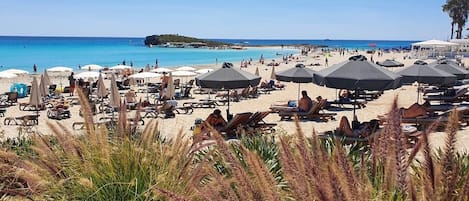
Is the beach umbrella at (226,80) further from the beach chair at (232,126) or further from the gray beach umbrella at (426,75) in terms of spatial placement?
the gray beach umbrella at (426,75)

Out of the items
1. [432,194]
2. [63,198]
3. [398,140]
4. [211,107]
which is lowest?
[211,107]

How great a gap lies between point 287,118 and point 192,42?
10558cm

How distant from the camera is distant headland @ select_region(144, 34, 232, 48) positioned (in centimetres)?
11219

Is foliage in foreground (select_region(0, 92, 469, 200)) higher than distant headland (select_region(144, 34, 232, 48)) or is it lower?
higher

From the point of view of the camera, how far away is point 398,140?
158 centimetres

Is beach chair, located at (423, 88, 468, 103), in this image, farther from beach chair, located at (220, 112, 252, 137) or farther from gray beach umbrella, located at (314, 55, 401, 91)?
beach chair, located at (220, 112, 252, 137)

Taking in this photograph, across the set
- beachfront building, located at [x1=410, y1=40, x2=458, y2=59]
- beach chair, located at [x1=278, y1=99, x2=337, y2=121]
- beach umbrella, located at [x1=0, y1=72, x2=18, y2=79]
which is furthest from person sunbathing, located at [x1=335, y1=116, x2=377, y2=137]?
beachfront building, located at [x1=410, y1=40, x2=458, y2=59]

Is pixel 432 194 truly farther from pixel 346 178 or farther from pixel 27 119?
pixel 27 119

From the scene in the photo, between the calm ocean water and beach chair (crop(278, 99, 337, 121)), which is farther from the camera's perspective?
the calm ocean water

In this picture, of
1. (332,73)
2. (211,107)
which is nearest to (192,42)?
(211,107)

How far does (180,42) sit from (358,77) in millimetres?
112386

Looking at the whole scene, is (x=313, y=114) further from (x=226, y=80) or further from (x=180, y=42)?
(x=180, y=42)

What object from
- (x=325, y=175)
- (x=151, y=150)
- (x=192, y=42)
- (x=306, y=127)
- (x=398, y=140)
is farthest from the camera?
(x=192, y=42)

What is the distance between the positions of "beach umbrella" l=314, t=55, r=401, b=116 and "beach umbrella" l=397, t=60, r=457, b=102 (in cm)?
247
